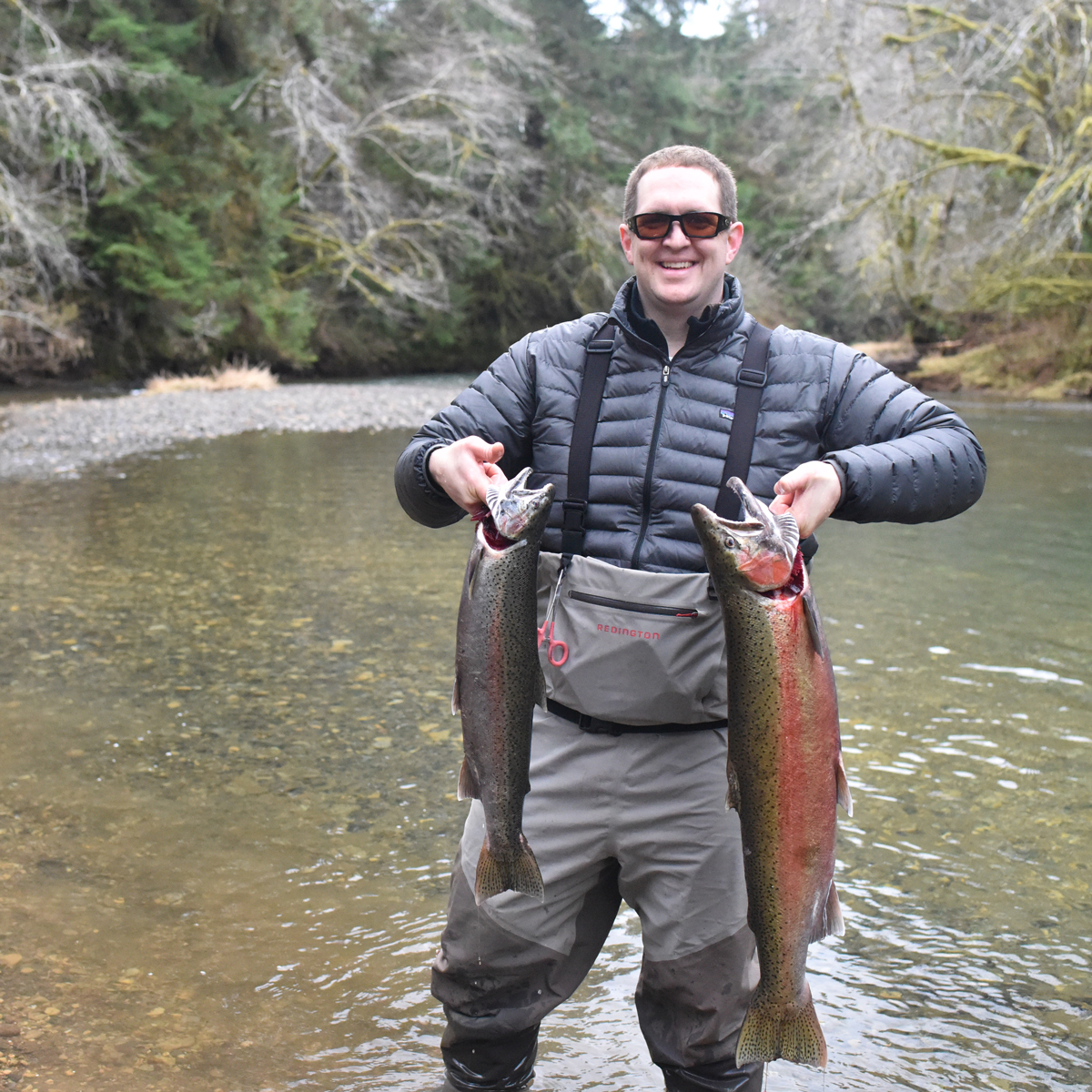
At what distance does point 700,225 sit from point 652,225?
0.11 m

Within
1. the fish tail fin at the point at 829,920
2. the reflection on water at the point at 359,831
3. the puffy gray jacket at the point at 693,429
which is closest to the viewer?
the fish tail fin at the point at 829,920

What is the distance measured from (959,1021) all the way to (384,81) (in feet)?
116

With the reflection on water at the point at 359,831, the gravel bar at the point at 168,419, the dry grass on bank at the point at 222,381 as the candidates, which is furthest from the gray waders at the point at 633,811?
the dry grass on bank at the point at 222,381

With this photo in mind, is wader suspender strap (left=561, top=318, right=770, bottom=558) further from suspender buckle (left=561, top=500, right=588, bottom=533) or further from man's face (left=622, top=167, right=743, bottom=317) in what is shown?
man's face (left=622, top=167, right=743, bottom=317)

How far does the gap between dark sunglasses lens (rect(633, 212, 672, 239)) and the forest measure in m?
18.1

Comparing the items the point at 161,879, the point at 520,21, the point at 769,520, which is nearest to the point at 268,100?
the point at 520,21

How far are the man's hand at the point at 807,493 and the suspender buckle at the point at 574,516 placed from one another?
0.55 metres

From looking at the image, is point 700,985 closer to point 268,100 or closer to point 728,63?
point 268,100

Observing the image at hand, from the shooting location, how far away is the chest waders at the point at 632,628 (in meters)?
2.87

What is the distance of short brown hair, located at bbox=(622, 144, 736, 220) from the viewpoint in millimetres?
2998

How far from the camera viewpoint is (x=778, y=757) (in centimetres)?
263

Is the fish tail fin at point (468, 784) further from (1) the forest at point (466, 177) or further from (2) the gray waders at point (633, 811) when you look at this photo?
(1) the forest at point (466, 177)

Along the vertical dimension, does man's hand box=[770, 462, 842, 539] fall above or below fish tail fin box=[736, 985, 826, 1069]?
above

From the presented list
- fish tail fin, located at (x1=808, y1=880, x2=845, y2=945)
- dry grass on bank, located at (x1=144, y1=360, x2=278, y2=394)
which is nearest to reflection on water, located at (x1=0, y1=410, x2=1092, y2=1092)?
fish tail fin, located at (x1=808, y1=880, x2=845, y2=945)
